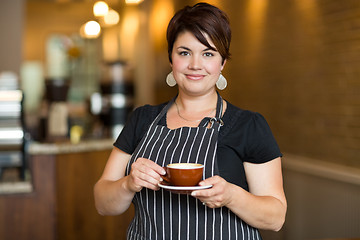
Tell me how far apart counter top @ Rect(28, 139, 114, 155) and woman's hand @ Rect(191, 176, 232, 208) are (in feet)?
7.46

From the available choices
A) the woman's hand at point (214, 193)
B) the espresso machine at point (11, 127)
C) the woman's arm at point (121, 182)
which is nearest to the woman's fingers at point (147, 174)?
the woman's arm at point (121, 182)

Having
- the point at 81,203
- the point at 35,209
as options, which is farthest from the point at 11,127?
the point at 81,203

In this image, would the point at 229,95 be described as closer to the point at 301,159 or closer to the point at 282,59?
the point at 282,59

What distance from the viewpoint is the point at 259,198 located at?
1.43 meters

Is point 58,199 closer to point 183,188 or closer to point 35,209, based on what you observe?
point 35,209

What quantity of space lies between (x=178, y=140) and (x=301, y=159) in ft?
7.80

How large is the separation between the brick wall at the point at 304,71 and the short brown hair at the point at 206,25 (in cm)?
177

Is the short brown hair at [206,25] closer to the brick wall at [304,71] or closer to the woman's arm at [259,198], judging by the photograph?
the woman's arm at [259,198]

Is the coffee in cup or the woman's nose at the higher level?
the woman's nose

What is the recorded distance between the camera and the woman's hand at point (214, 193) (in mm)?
1218

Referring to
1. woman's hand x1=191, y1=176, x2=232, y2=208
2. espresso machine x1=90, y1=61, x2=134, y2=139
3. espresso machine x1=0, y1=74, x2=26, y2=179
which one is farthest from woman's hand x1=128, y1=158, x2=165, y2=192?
espresso machine x1=90, y1=61, x2=134, y2=139

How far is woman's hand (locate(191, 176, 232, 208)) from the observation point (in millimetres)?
1218

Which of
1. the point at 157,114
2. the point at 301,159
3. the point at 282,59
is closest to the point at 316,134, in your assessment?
the point at 301,159

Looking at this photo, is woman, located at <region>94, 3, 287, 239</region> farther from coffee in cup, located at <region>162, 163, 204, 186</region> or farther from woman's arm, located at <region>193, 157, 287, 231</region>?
coffee in cup, located at <region>162, 163, 204, 186</region>
